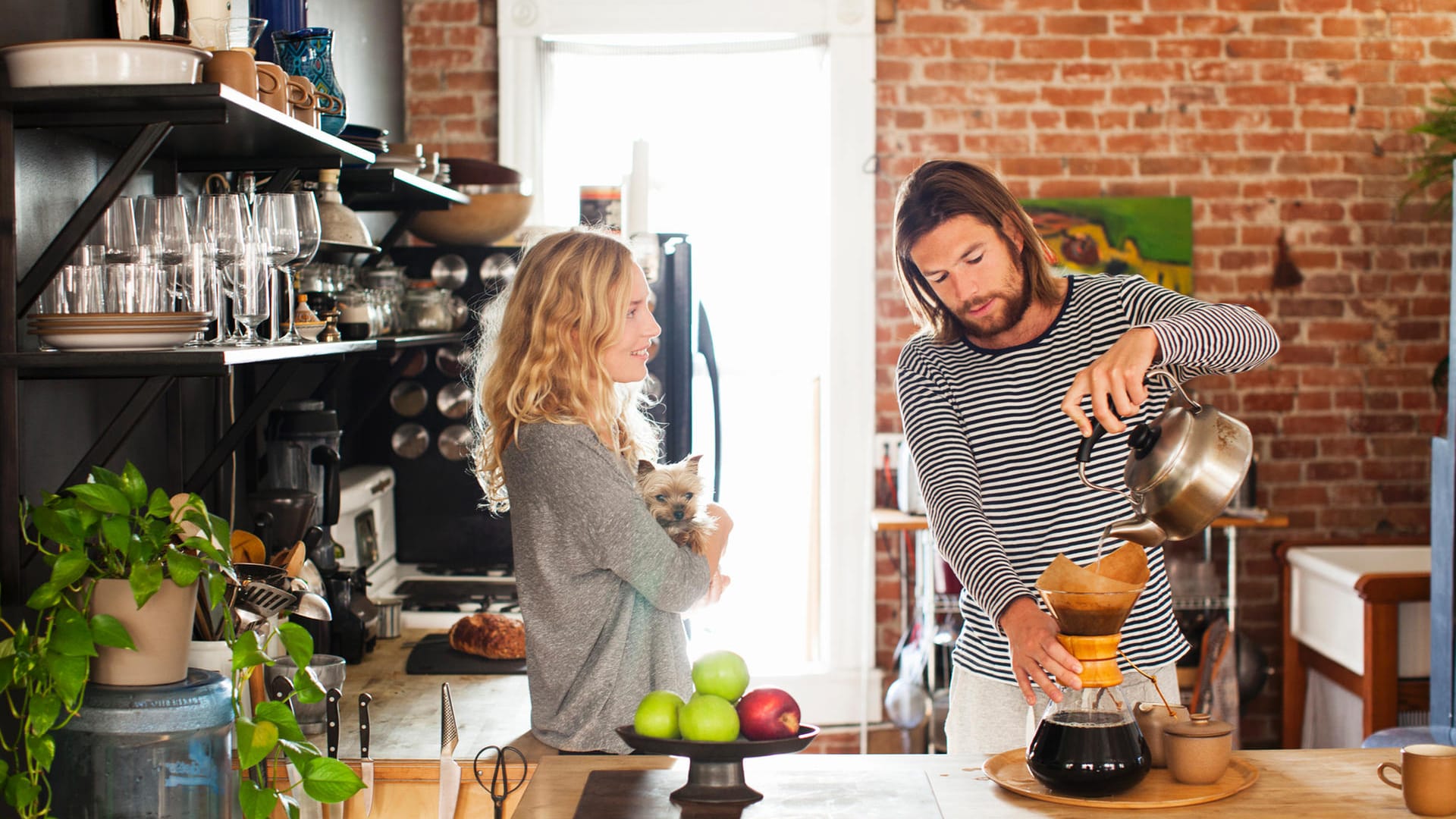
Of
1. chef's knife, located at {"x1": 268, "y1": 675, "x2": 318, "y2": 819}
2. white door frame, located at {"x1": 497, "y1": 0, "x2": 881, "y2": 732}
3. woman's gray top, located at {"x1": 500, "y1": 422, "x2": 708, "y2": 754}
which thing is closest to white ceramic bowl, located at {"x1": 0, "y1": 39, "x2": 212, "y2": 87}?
woman's gray top, located at {"x1": 500, "y1": 422, "x2": 708, "y2": 754}

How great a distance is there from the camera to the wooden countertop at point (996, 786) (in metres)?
1.35

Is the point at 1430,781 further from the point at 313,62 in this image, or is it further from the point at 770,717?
the point at 313,62

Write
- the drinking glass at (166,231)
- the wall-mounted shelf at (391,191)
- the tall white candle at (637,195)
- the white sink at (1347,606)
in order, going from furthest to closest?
the white sink at (1347,606) < the tall white candle at (637,195) < the wall-mounted shelf at (391,191) < the drinking glass at (166,231)

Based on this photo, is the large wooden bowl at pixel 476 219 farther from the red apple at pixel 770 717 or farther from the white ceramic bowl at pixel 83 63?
the red apple at pixel 770 717

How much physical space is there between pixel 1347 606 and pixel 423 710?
A: 266cm

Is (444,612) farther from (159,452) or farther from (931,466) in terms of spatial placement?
(931,466)

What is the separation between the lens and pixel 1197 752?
1.39m

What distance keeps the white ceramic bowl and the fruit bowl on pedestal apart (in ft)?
3.00

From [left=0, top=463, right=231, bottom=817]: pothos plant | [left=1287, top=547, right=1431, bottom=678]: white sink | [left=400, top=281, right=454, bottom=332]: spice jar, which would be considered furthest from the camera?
[left=1287, top=547, right=1431, bottom=678]: white sink

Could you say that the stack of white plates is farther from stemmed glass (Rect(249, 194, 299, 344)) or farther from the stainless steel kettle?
the stainless steel kettle

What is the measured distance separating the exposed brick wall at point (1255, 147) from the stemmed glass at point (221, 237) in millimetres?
Result: 2630

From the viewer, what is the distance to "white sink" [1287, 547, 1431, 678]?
11.5 ft

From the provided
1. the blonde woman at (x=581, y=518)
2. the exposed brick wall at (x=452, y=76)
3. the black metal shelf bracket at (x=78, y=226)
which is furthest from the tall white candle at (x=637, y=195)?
the black metal shelf bracket at (x=78, y=226)

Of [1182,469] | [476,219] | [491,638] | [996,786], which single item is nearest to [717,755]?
[996,786]
